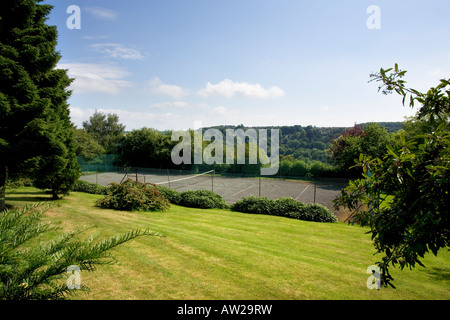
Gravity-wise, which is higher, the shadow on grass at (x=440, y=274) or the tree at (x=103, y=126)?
the tree at (x=103, y=126)

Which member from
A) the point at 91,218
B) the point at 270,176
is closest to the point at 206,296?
the point at 91,218

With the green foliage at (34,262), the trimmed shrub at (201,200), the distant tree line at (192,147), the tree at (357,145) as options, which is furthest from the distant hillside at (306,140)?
the green foliage at (34,262)

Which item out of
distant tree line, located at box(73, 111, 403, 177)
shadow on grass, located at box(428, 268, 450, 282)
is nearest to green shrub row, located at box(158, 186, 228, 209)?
shadow on grass, located at box(428, 268, 450, 282)

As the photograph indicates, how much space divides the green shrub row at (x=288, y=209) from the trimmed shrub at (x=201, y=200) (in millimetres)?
1234

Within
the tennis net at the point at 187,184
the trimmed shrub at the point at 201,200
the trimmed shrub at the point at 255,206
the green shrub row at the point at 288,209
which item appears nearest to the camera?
the green shrub row at the point at 288,209

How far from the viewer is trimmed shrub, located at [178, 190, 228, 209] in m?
17.7

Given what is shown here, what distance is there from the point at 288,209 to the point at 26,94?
13890mm

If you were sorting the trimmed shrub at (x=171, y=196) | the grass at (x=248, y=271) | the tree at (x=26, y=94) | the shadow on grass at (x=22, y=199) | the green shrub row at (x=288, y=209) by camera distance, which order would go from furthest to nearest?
the trimmed shrub at (x=171, y=196) → the green shrub row at (x=288, y=209) → the shadow on grass at (x=22, y=199) → the tree at (x=26, y=94) → the grass at (x=248, y=271)

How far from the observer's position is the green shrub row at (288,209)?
14508mm

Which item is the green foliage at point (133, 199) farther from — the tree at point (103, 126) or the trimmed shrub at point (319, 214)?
the tree at point (103, 126)

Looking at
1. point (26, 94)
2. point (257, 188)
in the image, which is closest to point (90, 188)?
point (26, 94)

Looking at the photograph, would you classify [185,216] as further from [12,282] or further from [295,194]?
[295,194]

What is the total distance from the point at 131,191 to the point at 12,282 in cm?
1336

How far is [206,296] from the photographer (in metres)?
4.75
